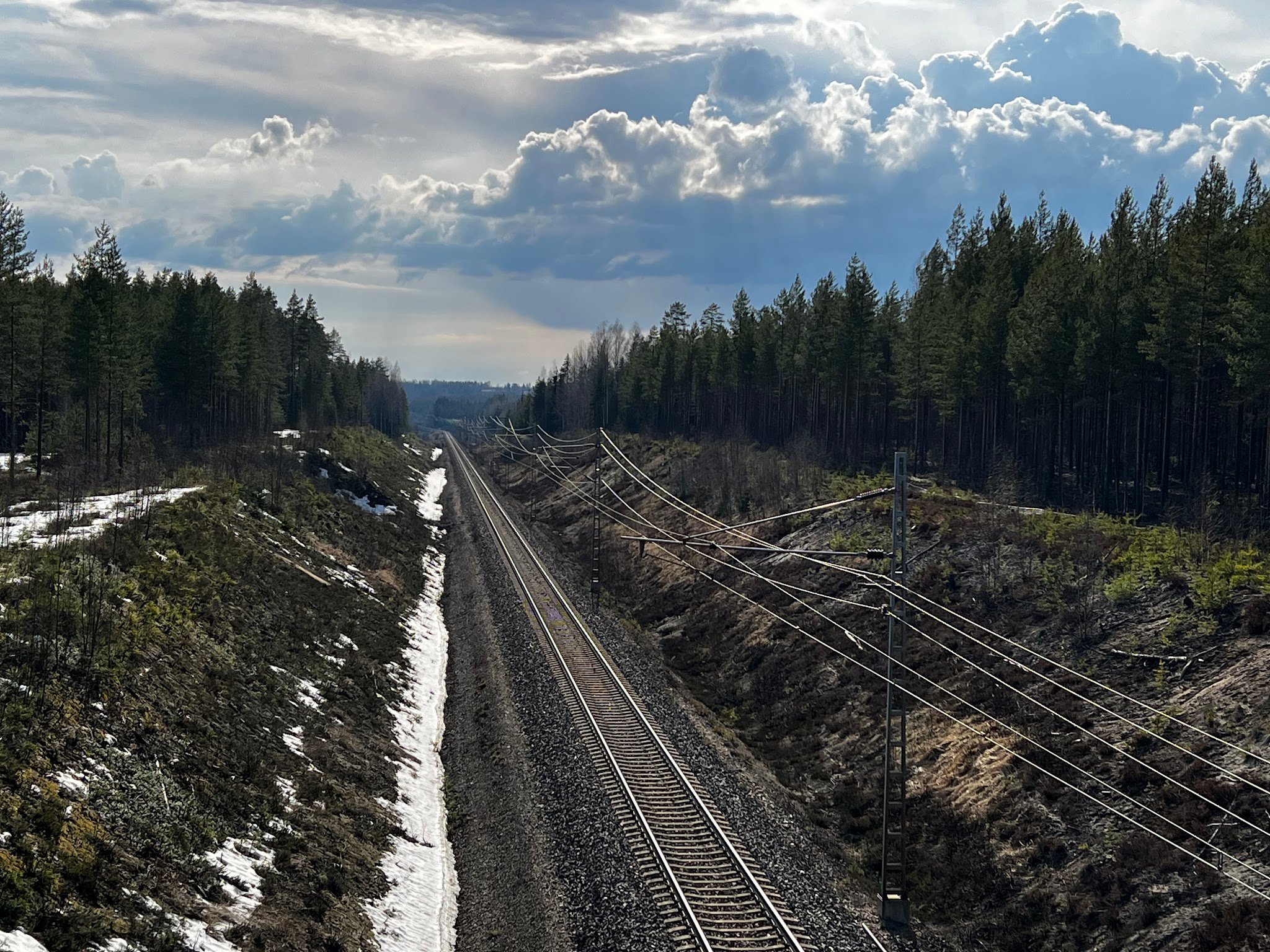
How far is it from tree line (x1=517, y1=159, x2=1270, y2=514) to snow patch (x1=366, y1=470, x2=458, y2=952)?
30192 millimetres

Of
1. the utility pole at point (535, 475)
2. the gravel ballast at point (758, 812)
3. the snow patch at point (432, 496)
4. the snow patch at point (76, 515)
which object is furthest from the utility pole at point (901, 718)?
the utility pole at point (535, 475)

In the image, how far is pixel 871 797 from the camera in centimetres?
2152

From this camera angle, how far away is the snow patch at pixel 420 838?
48.3ft

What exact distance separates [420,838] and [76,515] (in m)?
16.9

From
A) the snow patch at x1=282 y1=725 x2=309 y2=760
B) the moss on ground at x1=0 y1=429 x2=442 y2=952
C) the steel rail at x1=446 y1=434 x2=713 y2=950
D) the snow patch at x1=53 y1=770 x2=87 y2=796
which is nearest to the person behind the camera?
the moss on ground at x1=0 y1=429 x2=442 y2=952

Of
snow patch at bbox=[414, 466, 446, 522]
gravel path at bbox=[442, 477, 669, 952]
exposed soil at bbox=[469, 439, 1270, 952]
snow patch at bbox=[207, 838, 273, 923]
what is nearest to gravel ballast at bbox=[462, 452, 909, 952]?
exposed soil at bbox=[469, 439, 1270, 952]

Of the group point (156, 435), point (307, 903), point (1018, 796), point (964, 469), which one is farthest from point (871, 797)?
point (156, 435)

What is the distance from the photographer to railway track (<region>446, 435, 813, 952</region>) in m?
14.9

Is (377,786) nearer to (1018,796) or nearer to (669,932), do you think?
(669,932)

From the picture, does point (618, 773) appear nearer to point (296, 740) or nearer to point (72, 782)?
point (296, 740)

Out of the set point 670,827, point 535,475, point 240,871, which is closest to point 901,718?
point 670,827

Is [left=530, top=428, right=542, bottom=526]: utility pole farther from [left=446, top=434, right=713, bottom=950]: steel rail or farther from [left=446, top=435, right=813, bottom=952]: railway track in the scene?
[left=446, top=435, right=813, bottom=952]: railway track

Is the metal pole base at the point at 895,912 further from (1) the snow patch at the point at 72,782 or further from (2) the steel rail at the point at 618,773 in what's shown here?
(1) the snow patch at the point at 72,782

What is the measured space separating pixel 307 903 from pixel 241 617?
12.9 m
